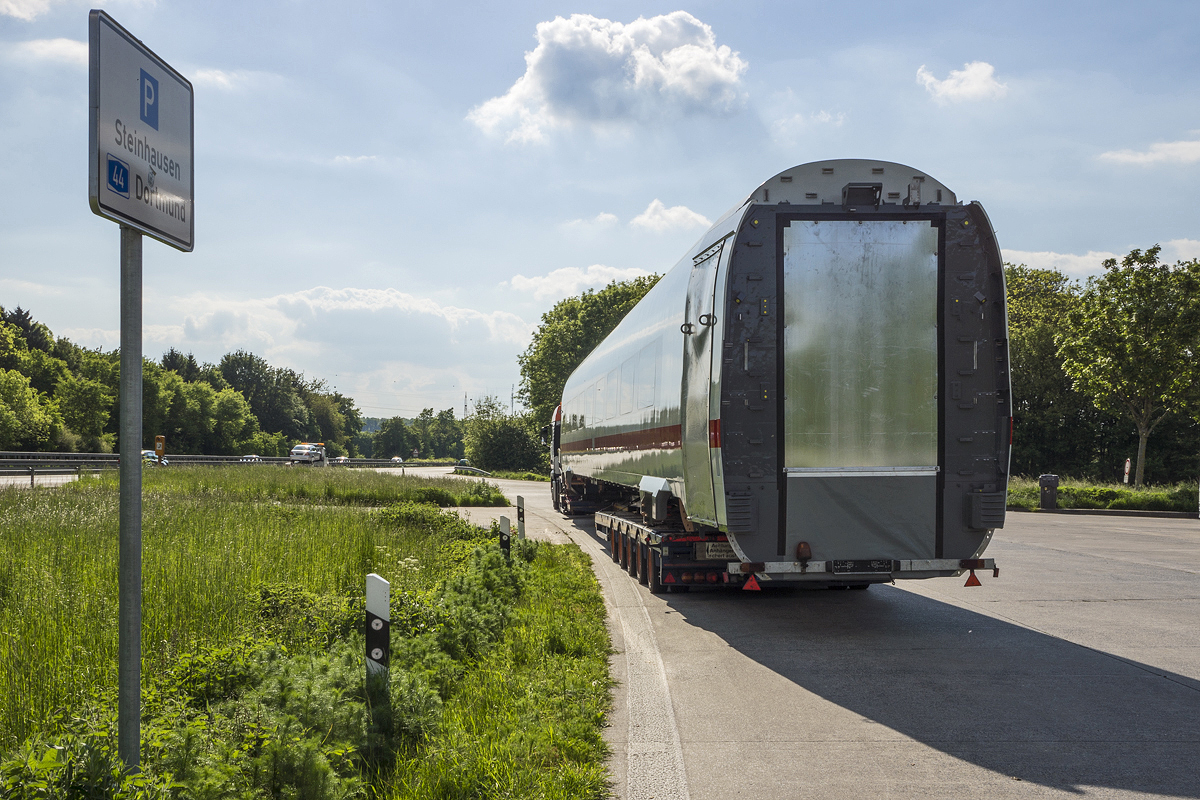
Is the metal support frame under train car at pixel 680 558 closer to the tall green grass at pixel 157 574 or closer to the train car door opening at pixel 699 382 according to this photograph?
the train car door opening at pixel 699 382

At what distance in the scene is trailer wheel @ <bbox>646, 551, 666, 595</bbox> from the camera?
10.7m

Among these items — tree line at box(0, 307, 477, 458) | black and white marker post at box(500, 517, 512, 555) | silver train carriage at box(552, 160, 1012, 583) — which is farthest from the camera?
tree line at box(0, 307, 477, 458)

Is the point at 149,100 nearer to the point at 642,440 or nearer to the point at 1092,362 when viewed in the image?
the point at 642,440

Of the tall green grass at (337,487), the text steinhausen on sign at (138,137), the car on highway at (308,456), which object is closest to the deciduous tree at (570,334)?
the car on highway at (308,456)

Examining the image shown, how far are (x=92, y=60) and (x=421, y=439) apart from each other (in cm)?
16049

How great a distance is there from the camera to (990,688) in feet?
20.6

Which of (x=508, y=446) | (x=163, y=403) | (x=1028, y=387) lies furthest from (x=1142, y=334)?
(x=163, y=403)

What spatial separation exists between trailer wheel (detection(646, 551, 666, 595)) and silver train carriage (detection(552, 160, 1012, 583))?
2786 mm

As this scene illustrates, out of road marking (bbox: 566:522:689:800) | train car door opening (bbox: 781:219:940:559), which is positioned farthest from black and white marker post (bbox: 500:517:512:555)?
train car door opening (bbox: 781:219:940:559)

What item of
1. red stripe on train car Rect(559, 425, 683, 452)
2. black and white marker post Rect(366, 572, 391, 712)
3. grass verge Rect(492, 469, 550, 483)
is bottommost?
grass verge Rect(492, 469, 550, 483)

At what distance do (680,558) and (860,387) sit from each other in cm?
343

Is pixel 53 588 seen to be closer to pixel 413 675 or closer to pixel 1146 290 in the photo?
pixel 413 675

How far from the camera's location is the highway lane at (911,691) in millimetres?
4574

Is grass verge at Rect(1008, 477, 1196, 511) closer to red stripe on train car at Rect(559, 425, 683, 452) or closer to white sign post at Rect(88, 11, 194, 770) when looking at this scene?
red stripe on train car at Rect(559, 425, 683, 452)
